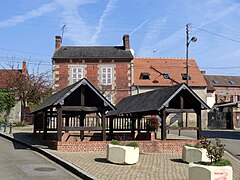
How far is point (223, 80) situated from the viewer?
68.2 metres

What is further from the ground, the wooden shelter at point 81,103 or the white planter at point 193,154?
the wooden shelter at point 81,103

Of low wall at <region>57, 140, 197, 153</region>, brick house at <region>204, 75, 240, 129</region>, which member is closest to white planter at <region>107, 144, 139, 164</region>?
low wall at <region>57, 140, 197, 153</region>

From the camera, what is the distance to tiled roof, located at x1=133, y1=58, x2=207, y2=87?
140 feet

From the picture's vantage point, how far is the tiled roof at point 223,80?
66812 millimetres

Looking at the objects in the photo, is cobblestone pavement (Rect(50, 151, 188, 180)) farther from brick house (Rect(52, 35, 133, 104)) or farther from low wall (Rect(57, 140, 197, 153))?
brick house (Rect(52, 35, 133, 104))

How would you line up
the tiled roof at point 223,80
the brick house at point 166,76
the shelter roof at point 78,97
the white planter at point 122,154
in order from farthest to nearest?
the tiled roof at point 223,80 → the brick house at point 166,76 → the shelter roof at point 78,97 → the white planter at point 122,154

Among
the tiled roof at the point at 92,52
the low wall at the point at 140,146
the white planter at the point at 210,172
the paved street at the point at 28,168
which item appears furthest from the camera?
the tiled roof at the point at 92,52

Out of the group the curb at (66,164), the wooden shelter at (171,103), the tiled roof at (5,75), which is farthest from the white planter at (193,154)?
the tiled roof at (5,75)

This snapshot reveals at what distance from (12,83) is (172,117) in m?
16.8

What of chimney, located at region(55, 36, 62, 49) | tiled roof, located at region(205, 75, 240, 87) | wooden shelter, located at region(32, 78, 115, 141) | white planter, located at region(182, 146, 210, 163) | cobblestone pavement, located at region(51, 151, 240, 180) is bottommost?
cobblestone pavement, located at region(51, 151, 240, 180)

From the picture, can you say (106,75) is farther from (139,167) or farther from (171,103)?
(139,167)

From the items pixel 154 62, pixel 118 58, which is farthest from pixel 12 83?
pixel 154 62

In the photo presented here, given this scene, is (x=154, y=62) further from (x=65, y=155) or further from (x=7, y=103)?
(x=65, y=155)

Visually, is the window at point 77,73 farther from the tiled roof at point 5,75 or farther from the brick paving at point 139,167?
the brick paving at point 139,167
